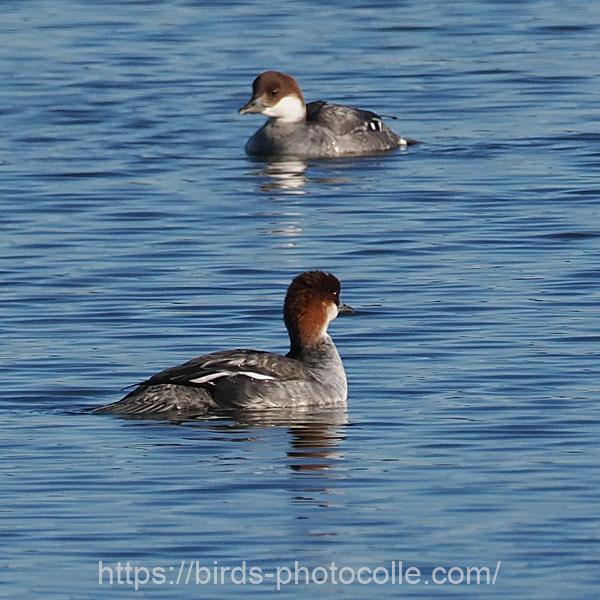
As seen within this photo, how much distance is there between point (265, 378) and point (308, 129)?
34.6 ft

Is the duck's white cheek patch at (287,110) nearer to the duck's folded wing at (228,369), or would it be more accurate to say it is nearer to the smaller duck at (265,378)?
the smaller duck at (265,378)

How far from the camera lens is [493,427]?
12.7 meters

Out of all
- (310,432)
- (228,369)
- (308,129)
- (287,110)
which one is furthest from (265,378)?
(287,110)

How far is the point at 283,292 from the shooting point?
54.5ft

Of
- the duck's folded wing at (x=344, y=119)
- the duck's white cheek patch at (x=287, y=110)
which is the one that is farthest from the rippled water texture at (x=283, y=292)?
the duck's white cheek patch at (x=287, y=110)

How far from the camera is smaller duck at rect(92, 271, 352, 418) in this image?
13.2 metres

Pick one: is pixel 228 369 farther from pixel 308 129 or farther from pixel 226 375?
pixel 308 129

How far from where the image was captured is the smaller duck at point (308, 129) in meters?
23.5

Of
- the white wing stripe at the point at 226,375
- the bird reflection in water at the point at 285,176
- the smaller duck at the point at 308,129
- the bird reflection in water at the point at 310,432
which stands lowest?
the bird reflection in water at the point at 285,176

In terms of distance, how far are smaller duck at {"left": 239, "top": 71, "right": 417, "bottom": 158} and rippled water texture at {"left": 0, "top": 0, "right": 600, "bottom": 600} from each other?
11.4 inches

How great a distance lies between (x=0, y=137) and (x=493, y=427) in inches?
500

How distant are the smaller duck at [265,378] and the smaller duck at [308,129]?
31.2 feet

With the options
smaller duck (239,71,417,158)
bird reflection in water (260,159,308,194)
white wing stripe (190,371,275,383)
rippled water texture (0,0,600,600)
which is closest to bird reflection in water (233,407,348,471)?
rippled water texture (0,0,600,600)

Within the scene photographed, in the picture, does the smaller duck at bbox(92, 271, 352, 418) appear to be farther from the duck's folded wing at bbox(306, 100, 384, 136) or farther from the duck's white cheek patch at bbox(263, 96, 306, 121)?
the duck's white cheek patch at bbox(263, 96, 306, 121)
